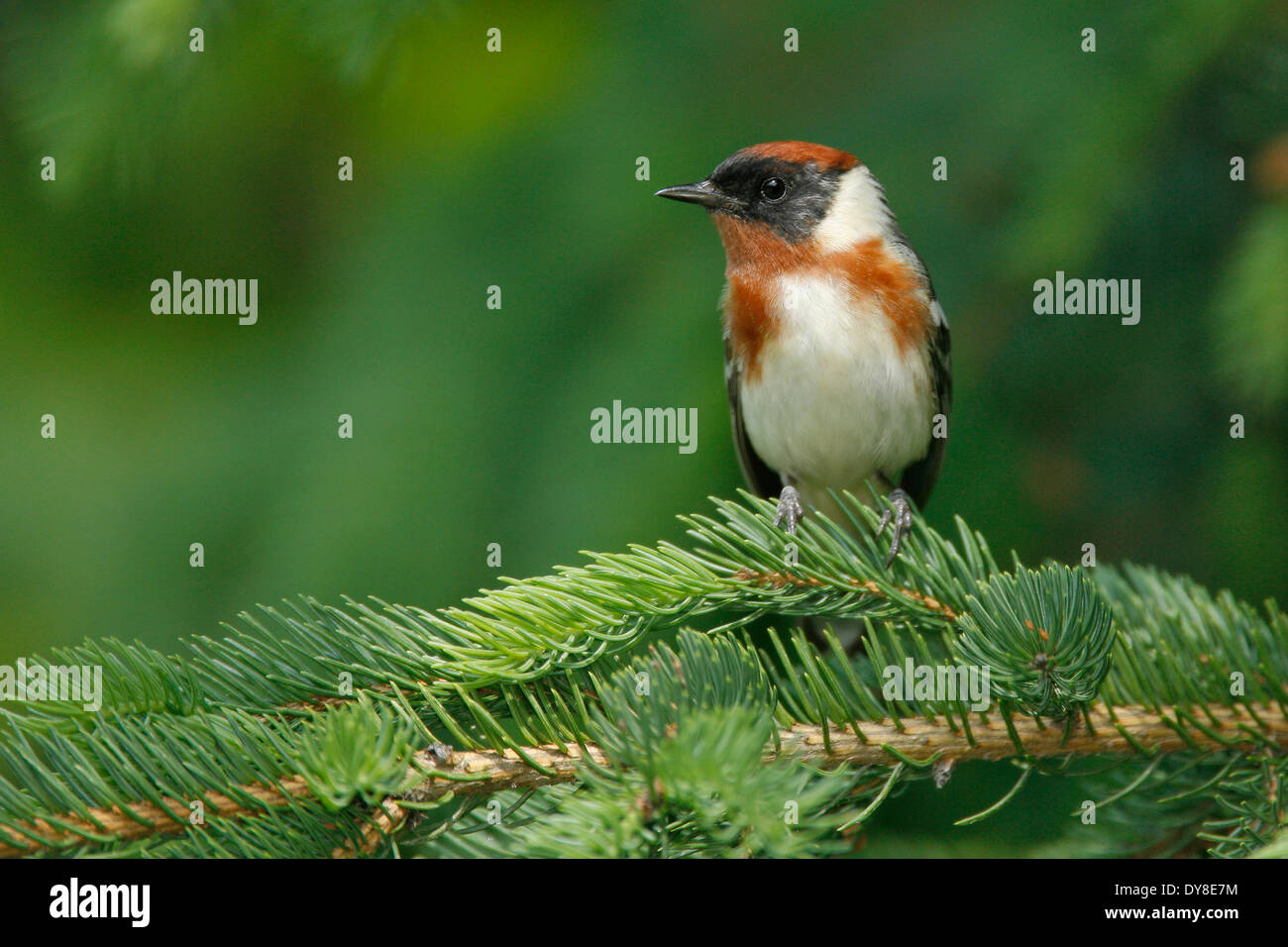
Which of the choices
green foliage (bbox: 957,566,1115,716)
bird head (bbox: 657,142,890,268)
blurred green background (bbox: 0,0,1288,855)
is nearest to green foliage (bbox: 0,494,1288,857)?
green foliage (bbox: 957,566,1115,716)

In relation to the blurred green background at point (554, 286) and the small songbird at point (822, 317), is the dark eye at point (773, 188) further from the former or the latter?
the blurred green background at point (554, 286)

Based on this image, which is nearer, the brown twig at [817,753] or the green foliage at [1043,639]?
the brown twig at [817,753]

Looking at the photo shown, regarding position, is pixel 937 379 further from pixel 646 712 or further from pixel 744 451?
pixel 646 712

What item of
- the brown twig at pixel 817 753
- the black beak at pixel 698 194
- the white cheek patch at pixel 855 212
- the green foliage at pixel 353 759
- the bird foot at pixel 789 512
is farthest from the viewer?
the white cheek patch at pixel 855 212

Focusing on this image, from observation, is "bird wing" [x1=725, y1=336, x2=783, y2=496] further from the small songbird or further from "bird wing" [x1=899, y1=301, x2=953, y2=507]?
"bird wing" [x1=899, y1=301, x2=953, y2=507]

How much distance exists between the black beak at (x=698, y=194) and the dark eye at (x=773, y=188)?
155 mm

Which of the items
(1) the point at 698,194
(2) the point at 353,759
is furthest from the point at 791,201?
(2) the point at 353,759

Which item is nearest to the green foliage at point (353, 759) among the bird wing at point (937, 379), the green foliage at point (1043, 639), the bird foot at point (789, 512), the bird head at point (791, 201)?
the green foliage at point (1043, 639)

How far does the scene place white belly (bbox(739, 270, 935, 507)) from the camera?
3.31 metres

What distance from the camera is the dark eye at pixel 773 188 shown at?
3412 millimetres

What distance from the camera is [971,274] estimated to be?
3.51 meters

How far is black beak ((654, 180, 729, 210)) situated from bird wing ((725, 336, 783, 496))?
17.1 inches

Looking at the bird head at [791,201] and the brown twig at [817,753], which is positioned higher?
the bird head at [791,201]
